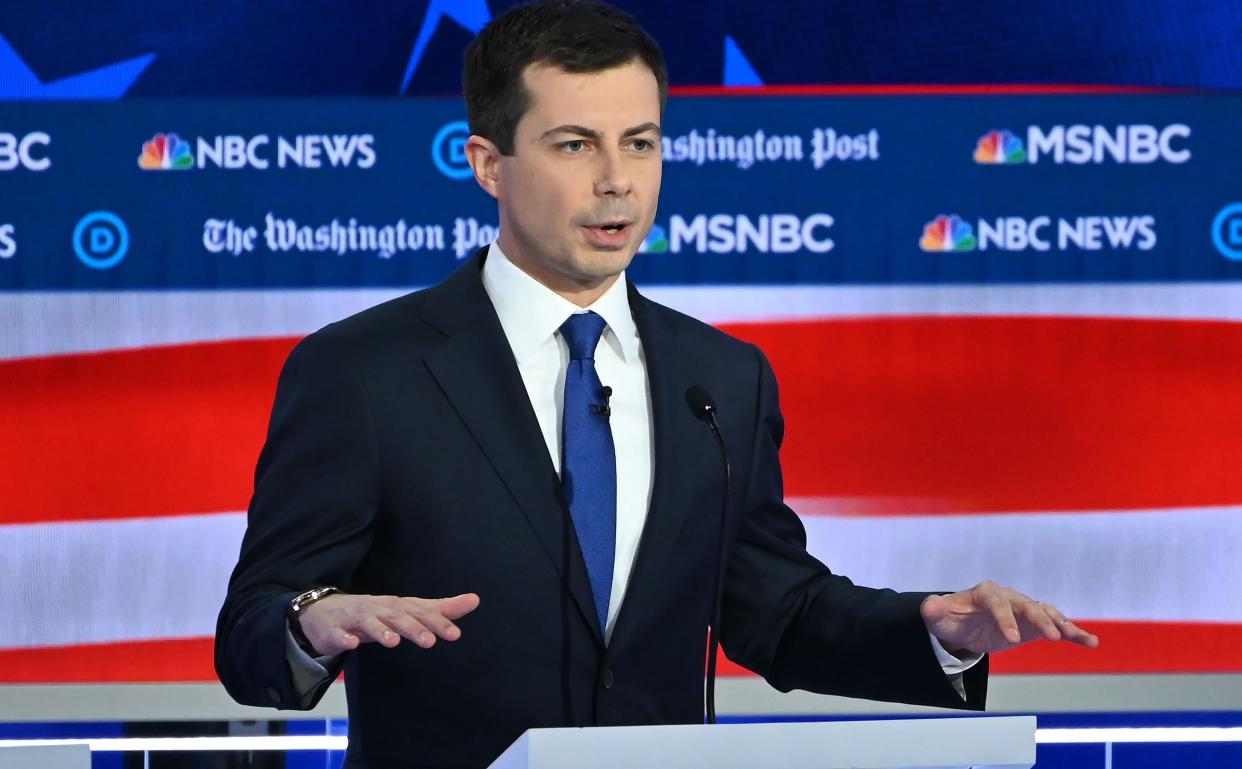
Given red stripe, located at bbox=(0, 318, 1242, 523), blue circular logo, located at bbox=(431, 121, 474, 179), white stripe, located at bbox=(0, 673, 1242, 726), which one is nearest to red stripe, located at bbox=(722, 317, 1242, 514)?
red stripe, located at bbox=(0, 318, 1242, 523)

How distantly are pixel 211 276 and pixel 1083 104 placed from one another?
6.34 ft

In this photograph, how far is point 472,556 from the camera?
6.62 feet

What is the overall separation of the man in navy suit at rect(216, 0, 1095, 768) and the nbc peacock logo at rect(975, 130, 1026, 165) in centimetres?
161

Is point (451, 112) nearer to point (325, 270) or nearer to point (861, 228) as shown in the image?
point (325, 270)

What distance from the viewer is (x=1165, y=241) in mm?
3705

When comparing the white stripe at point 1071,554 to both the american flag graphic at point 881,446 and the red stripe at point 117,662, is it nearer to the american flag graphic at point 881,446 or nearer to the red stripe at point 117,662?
the american flag graphic at point 881,446

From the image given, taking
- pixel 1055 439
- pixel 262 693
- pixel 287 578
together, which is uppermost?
pixel 1055 439

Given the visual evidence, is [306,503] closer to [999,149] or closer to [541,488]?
[541,488]

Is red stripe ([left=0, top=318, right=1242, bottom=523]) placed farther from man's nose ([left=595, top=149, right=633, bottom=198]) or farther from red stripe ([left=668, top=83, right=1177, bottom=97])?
man's nose ([left=595, top=149, right=633, bottom=198])

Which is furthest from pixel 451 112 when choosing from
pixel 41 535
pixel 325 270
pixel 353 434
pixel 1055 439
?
pixel 353 434

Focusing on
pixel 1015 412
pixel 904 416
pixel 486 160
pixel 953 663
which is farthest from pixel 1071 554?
pixel 486 160

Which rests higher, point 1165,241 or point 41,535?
point 1165,241

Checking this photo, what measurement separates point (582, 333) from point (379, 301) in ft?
5.29

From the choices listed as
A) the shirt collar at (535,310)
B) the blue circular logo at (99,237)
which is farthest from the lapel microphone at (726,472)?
the blue circular logo at (99,237)
